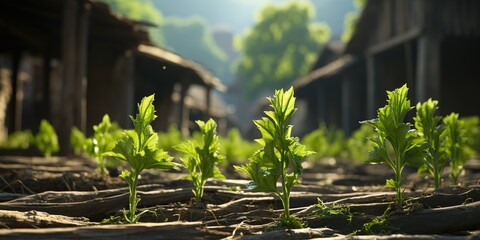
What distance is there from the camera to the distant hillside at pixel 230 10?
104875 mm

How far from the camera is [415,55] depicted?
43.1ft

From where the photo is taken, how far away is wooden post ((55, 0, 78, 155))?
7.26 meters

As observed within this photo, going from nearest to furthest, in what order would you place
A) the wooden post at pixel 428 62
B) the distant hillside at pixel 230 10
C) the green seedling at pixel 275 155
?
the green seedling at pixel 275 155
the wooden post at pixel 428 62
the distant hillside at pixel 230 10

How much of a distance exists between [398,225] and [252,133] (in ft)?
99.8

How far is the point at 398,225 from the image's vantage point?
229 cm

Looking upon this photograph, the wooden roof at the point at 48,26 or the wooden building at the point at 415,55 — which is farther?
the wooden building at the point at 415,55

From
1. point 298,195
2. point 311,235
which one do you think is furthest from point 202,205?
point 311,235

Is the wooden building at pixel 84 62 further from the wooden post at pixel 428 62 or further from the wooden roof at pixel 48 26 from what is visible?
the wooden post at pixel 428 62

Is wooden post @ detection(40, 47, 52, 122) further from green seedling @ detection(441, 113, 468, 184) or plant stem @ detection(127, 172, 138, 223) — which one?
green seedling @ detection(441, 113, 468, 184)

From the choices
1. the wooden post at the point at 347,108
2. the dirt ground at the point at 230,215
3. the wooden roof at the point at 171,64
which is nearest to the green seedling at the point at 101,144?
the dirt ground at the point at 230,215

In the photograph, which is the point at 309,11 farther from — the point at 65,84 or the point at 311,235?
the point at 311,235

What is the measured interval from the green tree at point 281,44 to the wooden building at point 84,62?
22799 millimetres

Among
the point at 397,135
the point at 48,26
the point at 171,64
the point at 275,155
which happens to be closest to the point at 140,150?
the point at 275,155

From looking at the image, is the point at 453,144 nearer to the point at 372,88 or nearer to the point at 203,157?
the point at 203,157
